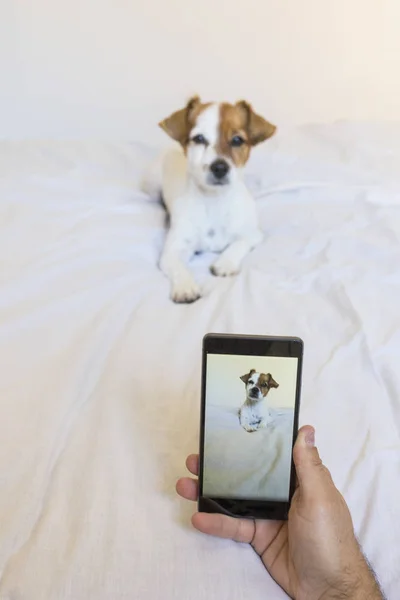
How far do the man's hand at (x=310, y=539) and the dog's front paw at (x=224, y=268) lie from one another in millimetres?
633

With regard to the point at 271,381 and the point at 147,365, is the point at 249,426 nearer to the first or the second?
A: the point at 271,381

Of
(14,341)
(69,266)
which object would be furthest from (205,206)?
(14,341)

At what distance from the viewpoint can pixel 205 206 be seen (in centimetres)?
146

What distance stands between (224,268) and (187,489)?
2.20ft

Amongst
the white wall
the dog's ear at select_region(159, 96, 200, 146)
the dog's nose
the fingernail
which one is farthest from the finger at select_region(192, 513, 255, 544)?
the white wall

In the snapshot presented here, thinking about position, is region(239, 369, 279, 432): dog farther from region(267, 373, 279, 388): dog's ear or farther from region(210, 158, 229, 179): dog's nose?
region(210, 158, 229, 179): dog's nose

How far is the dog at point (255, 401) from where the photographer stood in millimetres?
614

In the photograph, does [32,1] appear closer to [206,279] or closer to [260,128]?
[260,128]

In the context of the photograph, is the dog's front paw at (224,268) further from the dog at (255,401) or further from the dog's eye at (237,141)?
the dog at (255,401)

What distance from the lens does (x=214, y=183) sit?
1.39m

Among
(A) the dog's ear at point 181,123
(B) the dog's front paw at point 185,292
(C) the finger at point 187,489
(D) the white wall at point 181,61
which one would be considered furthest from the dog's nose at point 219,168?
(C) the finger at point 187,489

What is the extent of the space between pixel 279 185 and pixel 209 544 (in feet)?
3.84

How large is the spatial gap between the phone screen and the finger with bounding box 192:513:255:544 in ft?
0.09

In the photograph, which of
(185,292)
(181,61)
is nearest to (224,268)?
(185,292)
